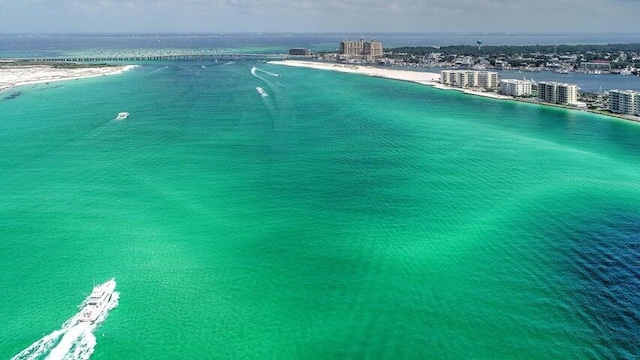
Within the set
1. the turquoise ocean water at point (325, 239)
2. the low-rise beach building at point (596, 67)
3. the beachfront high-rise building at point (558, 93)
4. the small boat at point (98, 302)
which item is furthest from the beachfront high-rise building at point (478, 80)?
the small boat at point (98, 302)

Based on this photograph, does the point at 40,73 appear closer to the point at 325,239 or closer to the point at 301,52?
the point at 301,52

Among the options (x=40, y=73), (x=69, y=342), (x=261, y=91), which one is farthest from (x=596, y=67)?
(x=69, y=342)

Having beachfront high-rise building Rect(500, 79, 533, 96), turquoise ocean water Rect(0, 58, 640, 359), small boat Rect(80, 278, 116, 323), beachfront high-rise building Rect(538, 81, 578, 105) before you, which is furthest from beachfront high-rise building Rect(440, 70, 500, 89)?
small boat Rect(80, 278, 116, 323)

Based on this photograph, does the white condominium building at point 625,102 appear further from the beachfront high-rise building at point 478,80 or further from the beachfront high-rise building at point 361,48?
the beachfront high-rise building at point 361,48

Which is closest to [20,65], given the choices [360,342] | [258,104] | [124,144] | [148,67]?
[148,67]

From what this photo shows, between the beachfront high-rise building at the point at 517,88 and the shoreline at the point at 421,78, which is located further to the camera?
the beachfront high-rise building at the point at 517,88

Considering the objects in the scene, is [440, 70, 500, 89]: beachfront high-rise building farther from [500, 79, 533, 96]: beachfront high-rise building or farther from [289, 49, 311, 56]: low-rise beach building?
[289, 49, 311, 56]: low-rise beach building

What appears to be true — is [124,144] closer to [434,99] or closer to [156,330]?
[156,330]
